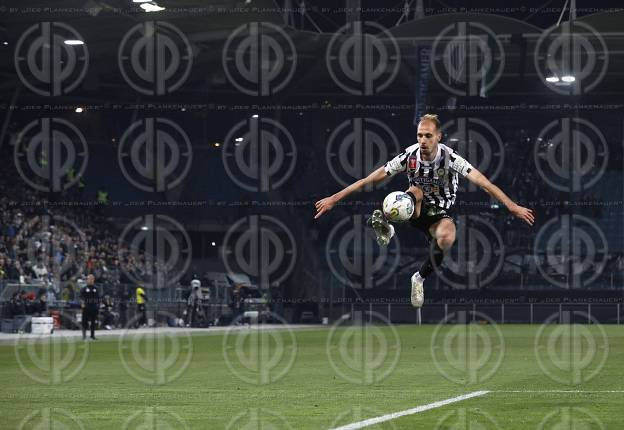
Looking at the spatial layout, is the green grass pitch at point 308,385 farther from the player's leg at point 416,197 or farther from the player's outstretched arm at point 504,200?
the player's leg at point 416,197

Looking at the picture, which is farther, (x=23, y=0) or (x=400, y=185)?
(x=400, y=185)

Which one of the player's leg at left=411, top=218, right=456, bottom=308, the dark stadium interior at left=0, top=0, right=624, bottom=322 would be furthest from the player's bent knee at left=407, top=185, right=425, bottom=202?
the dark stadium interior at left=0, top=0, right=624, bottom=322

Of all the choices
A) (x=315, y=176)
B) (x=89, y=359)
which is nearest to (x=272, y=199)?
(x=315, y=176)

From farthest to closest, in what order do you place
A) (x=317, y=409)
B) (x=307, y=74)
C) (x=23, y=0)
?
(x=307, y=74), (x=23, y=0), (x=317, y=409)

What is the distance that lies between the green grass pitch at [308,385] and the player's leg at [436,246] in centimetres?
128

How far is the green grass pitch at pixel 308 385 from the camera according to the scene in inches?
422

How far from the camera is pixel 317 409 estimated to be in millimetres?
11750

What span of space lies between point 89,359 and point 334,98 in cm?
3351

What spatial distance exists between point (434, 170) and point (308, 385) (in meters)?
4.61

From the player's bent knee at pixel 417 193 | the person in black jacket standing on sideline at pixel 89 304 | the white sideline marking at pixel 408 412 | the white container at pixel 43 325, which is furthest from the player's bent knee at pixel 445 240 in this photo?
the white container at pixel 43 325

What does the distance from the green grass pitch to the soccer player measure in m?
1.84

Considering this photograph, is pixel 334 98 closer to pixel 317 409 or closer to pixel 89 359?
pixel 89 359

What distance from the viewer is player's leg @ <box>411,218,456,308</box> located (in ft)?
40.2

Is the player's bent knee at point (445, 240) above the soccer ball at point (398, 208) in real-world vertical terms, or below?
below
